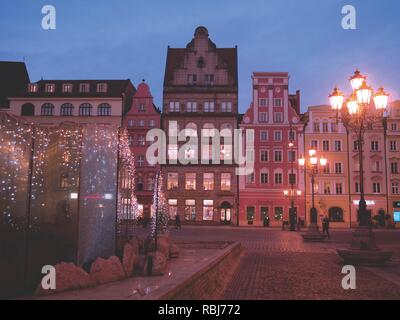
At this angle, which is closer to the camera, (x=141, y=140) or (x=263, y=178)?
(x=263, y=178)

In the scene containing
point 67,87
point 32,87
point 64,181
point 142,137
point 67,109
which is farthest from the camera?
point 32,87

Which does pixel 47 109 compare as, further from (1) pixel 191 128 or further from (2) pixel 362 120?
(2) pixel 362 120

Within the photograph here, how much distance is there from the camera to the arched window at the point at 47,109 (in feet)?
195

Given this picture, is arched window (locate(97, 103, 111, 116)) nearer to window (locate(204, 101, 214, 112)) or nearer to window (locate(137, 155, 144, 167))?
window (locate(137, 155, 144, 167))

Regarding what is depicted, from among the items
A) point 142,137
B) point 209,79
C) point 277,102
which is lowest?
point 142,137

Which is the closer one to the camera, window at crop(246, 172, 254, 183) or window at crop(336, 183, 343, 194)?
Answer: window at crop(246, 172, 254, 183)

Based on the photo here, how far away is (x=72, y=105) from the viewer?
59250 millimetres

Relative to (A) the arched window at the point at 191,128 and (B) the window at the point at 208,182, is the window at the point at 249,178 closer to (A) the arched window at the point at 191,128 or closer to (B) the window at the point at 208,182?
(B) the window at the point at 208,182

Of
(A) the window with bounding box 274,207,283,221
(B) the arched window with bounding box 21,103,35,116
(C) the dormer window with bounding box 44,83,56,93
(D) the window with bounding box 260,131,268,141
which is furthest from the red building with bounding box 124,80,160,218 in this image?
(A) the window with bounding box 274,207,283,221

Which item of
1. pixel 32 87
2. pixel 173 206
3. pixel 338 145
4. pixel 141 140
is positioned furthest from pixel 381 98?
pixel 32 87

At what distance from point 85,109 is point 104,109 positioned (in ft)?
7.87

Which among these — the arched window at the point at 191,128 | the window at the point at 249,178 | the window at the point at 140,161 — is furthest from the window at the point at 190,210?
the arched window at the point at 191,128

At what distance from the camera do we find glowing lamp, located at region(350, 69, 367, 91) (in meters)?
16.6

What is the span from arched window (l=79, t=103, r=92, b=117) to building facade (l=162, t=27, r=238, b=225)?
9.52 meters
